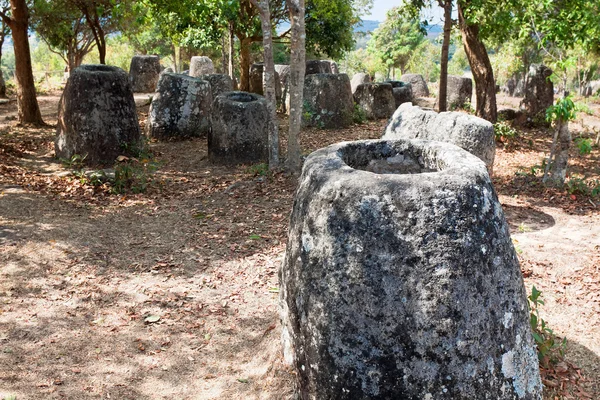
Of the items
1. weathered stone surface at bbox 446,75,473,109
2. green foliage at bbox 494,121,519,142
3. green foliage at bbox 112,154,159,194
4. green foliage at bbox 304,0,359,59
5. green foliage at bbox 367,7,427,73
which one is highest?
green foliage at bbox 367,7,427,73

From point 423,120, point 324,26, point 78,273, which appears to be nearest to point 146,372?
point 78,273

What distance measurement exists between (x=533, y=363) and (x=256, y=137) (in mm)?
7777

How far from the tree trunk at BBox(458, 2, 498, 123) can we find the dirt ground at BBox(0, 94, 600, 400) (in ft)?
14.7

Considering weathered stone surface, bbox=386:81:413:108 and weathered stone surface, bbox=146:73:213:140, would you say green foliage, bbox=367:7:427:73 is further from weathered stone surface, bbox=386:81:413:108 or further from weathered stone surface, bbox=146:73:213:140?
weathered stone surface, bbox=146:73:213:140

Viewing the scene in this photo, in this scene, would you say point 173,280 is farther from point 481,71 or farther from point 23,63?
point 481,71

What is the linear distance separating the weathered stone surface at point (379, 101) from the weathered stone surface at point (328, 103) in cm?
172

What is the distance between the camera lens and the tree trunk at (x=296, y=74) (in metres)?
8.09

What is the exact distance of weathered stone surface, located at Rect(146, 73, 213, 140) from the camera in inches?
476

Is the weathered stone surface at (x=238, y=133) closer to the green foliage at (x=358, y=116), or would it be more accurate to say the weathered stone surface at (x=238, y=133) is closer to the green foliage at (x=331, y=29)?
the green foliage at (x=358, y=116)

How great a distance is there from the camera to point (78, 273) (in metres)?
5.63

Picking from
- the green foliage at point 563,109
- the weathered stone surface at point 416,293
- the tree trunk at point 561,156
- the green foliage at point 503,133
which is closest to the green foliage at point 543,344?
the weathered stone surface at point 416,293

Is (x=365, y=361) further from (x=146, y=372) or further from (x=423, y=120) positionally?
Answer: (x=423, y=120)

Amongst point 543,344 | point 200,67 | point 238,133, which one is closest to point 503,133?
point 238,133

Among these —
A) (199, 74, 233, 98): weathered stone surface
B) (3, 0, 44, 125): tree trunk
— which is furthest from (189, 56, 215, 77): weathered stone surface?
(3, 0, 44, 125): tree trunk
